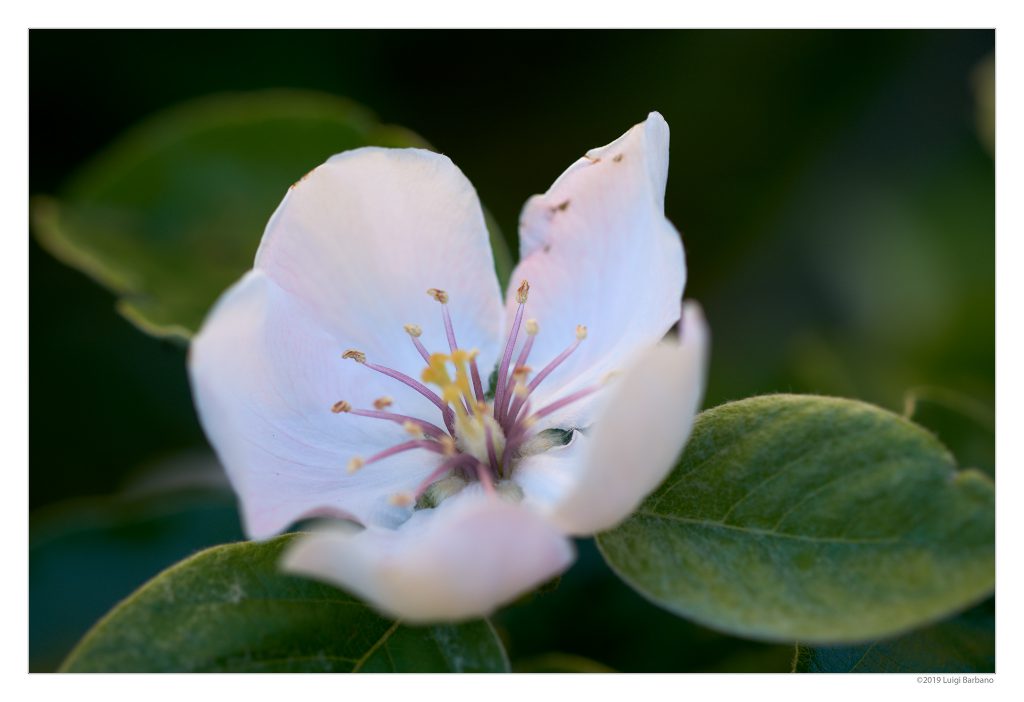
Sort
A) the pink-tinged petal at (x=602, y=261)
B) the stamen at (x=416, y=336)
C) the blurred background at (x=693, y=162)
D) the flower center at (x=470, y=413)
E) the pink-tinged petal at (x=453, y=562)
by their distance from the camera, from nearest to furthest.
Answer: the pink-tinged petal at (x=453, y=562) < the pink-tinged petal at (x=602, y=261) < the flower center at (x=470, y=413) < the stamen at (x=416, y=336) < the blurred background at (x=693, y=162)

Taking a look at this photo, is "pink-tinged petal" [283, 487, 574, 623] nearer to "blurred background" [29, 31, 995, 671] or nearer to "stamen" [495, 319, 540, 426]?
"stamen" [495, 319, 540, 426]

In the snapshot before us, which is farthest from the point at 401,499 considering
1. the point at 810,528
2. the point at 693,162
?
Result: the point at 693,162

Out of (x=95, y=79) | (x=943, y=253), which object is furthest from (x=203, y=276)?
(x=943, y=253)

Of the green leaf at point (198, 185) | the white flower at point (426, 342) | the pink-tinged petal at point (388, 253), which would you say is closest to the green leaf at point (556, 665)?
the white flower at point (426, 342)

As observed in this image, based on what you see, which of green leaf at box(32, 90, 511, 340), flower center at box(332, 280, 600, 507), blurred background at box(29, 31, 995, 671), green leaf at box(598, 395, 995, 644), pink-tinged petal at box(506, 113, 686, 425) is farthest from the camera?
blurred background at box(29, 31, 995, 671)

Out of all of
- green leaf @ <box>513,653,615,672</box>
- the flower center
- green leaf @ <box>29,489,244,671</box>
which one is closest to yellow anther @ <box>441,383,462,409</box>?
the flower center

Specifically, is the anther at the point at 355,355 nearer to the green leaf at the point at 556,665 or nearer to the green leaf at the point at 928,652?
the green leaf at the point at 556,665
